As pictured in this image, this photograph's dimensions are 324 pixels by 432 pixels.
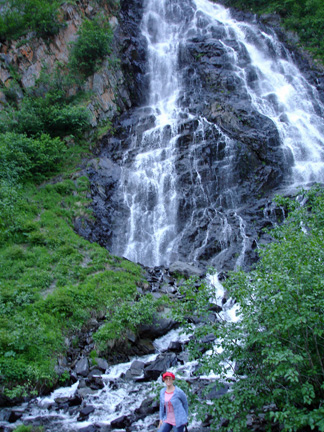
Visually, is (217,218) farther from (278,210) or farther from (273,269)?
(273,269)

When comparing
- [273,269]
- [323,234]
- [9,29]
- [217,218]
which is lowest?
[273,269]

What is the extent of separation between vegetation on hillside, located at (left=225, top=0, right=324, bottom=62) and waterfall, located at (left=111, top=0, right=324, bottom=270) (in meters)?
3.89

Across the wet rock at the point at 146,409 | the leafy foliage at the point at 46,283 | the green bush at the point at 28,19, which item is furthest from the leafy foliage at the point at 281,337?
the green bush at the point at 28,19

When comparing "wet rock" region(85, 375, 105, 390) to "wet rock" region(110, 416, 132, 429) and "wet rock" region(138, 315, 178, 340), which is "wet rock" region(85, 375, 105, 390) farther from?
"wet rock" region(138, 315, 178, 340)

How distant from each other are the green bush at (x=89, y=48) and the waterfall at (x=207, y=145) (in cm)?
490

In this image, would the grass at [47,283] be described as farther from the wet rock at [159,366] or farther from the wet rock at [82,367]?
the wet rock at [159,366]

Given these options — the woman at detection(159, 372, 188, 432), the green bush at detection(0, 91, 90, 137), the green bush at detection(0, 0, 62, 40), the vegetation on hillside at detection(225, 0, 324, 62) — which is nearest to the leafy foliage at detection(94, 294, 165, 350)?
the woman at detection(159, 372, 188, 432)

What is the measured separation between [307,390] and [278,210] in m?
15.4

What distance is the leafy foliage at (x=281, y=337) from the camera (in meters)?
4.07

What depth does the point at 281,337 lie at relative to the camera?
14.6 ft

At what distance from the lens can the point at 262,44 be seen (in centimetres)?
3141

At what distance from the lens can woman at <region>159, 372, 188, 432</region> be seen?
461 centimetres

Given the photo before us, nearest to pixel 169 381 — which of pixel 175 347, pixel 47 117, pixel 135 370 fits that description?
pixel 135 370

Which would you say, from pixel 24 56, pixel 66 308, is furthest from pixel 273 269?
pixel 24 56
